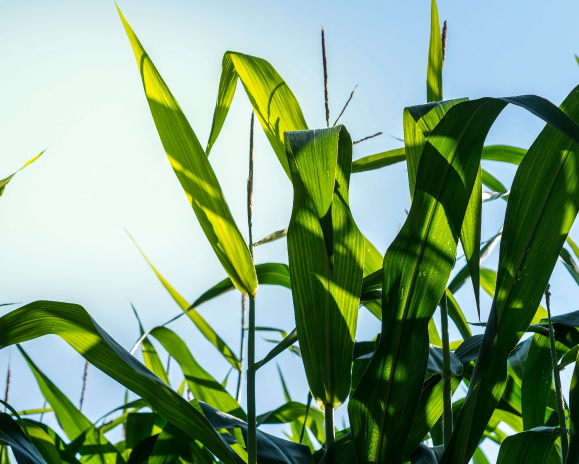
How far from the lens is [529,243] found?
32cm

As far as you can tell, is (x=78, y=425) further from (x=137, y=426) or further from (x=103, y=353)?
(x=103, y=353)

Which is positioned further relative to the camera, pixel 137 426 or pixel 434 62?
pixel 137 426

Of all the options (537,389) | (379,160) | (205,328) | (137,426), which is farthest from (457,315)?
(137,426)

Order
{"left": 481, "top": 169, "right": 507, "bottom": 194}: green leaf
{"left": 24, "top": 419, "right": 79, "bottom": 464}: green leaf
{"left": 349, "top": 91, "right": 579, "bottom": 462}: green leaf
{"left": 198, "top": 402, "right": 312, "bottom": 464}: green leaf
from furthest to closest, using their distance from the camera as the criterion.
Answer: {"left": 481, "top": 169, "right": 507, "bottom": 194}: green leaf → {"left": 24, "top": 419, "right": 79, "bottom": 464}: green leaf → {"left": 198, "top": 402, "right": 312, "bottom": 464}: green leaf → {"left": 349, "top": 91, "right": 579, "bottom": 462}: green leaf

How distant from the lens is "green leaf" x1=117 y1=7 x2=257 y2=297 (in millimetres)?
385

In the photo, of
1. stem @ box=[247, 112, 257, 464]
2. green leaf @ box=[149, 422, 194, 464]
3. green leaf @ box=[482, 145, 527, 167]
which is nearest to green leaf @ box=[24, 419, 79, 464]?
green leaf @ box=[149, 422, 194, 464]

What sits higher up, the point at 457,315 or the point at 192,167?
the point at 192,167

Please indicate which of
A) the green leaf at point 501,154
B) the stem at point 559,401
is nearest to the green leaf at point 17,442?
the stem at point 559,401

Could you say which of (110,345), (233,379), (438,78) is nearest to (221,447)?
(110,345)

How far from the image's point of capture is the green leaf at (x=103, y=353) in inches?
13.7

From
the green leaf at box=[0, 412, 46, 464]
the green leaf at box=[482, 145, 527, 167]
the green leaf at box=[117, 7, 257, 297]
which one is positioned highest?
the green leaf at box=[482, 145, 527, 167]

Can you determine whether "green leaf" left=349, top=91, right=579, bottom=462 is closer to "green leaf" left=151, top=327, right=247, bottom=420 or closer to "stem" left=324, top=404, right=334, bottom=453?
"stem" left=324, top=404, right=334, bottom=453

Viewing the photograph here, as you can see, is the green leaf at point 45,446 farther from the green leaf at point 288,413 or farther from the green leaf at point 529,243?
the green leaf at point 529,243

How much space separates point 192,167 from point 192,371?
0.31 m
